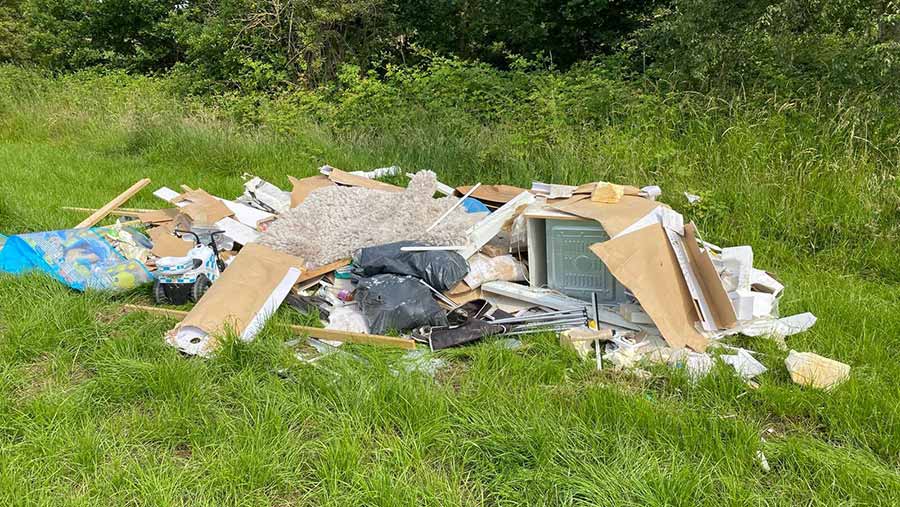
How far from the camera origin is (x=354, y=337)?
3.27 meters

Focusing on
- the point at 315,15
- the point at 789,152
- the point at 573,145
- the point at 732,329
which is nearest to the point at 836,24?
the point at 789,152

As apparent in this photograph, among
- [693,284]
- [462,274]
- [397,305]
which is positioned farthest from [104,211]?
[693,284]

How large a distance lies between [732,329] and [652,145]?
112 inches

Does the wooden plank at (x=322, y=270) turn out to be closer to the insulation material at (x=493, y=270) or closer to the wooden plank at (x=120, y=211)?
the insulation material at (x=493, y=270)

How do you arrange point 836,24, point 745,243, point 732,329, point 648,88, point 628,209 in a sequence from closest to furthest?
point 732,329
point 628,209
point 745,243
point 836,24
point 648,88

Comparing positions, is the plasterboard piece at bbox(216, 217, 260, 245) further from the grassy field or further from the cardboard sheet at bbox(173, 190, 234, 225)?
the grassy field

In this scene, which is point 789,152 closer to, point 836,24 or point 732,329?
point 836,24

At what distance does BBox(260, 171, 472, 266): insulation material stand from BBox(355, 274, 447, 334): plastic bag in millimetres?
479

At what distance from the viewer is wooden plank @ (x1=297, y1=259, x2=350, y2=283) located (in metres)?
3.93

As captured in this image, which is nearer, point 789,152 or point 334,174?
point 789,152

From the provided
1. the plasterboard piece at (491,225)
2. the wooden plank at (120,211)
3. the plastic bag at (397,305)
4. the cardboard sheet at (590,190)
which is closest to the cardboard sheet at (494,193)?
the plasterboard piece at (491,225)

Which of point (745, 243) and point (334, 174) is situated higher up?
point (334, 174)

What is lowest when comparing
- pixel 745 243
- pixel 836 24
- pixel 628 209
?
pixel 745 243

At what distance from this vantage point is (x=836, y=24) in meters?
5.54
